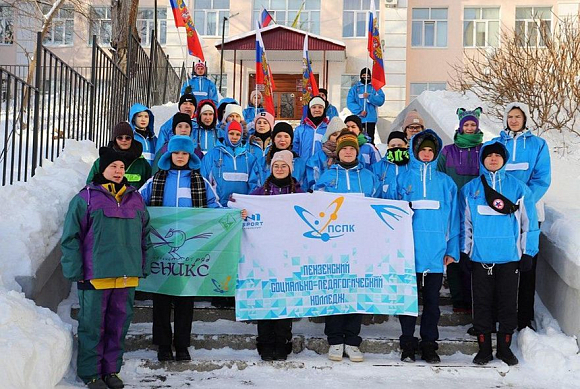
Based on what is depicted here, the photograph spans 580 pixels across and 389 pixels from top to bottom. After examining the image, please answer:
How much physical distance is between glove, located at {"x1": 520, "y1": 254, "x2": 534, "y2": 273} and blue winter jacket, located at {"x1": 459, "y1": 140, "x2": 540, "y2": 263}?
0.03 meters

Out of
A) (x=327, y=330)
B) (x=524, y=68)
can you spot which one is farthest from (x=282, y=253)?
(x=524, y=68)

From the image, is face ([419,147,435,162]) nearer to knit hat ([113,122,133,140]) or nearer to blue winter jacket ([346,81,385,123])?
knit hat ([113,122,133,140])

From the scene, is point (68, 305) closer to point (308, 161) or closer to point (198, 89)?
point (308, 161)

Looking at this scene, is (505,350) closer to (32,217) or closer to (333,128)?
(333,128)

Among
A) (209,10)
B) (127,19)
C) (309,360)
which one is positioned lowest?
(309,360)

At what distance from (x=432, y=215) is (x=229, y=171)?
86.1 inches

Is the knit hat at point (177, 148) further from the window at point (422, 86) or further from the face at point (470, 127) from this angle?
the window at point (422, 86)

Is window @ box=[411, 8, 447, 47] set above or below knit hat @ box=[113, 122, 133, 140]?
above

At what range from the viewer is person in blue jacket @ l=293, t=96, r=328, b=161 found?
849cm

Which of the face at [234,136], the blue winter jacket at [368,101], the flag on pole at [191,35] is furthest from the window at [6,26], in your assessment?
the face at [234,136]

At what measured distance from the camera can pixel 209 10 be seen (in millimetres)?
26953

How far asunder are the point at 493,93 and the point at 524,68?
1.22m

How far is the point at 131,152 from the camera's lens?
6.61m

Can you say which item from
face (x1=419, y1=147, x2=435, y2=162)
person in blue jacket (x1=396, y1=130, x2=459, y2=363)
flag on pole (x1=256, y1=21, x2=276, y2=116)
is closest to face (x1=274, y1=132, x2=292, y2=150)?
person in blue jacket (x1=396, y1=130, x2=459, y2=363)
